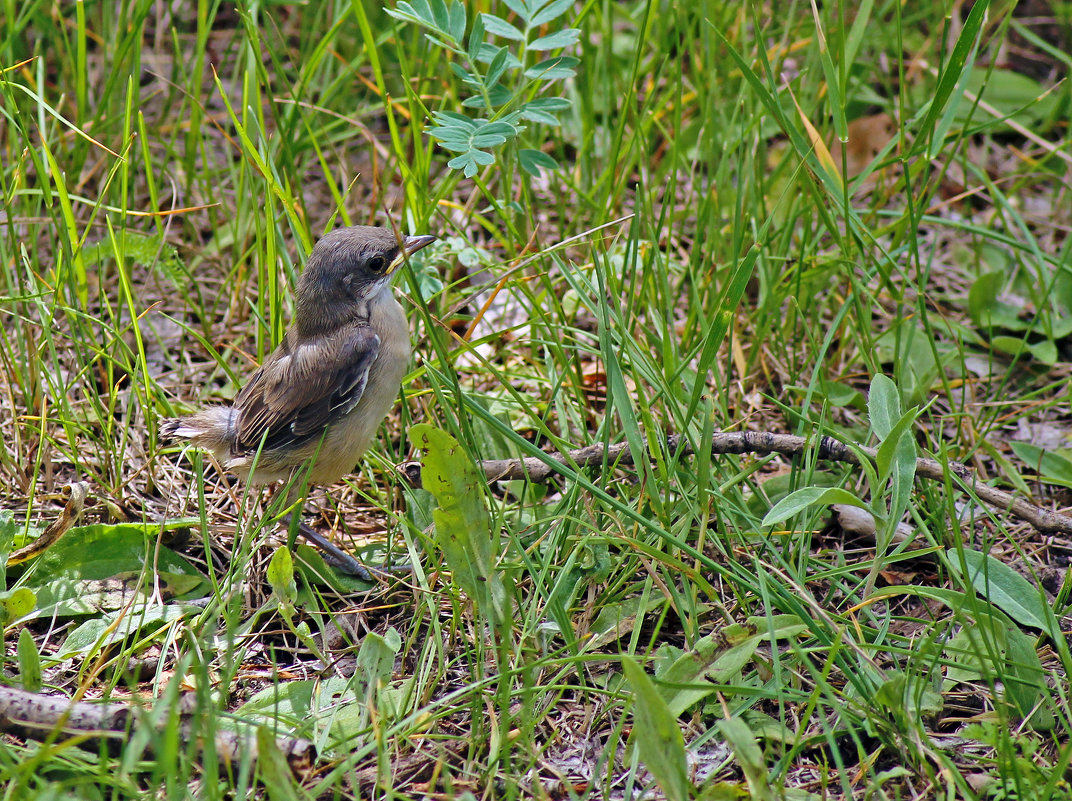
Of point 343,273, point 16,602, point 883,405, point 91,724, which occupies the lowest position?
point 16,602

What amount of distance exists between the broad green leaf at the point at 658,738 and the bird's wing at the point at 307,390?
6.08 feet

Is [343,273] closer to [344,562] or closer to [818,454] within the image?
[344,562]

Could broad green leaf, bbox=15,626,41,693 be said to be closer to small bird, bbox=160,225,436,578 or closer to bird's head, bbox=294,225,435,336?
small bird, bbox=160,225,436,578

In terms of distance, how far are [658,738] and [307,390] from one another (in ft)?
6.86

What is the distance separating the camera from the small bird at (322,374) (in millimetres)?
3934

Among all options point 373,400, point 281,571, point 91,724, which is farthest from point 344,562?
point 91,724

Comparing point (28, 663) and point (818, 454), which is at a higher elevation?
point (818, 454)

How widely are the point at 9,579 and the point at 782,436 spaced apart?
2811 mm

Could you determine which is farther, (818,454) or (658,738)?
(818,454)

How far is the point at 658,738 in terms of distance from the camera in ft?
8.26

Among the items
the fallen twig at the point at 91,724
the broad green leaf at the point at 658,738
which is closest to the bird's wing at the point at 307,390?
the fallen twig at the point at 91,724

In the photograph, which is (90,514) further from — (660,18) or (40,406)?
(660,18)

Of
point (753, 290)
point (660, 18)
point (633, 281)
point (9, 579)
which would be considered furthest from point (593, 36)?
point (9, 579)

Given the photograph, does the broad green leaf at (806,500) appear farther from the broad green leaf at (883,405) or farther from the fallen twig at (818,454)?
the fallen twig at (818,454)
